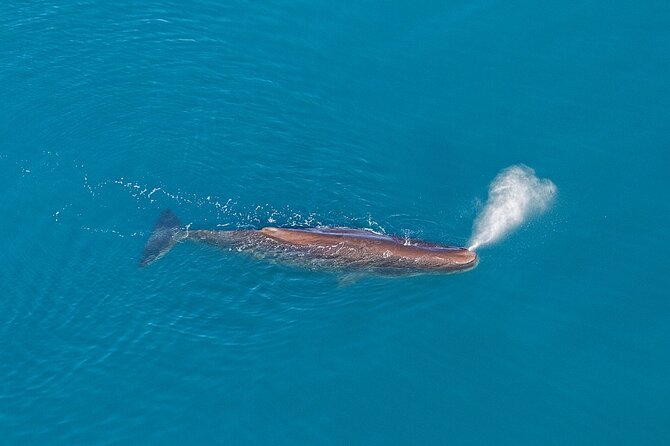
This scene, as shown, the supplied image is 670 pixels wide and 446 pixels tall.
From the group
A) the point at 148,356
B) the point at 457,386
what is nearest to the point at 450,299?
the point at 457,386

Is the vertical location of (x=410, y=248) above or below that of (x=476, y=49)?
below

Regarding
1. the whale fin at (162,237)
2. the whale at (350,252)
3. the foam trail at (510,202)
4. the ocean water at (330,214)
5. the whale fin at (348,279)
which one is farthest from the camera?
the foam trail at (510,202)

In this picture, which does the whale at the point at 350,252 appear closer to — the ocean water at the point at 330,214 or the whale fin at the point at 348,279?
the whale fin at the point at 348,279

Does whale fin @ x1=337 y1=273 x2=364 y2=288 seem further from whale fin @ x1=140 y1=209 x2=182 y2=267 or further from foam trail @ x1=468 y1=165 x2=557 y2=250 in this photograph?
whale fin @ x1=140 y1=209 x2=182 y2=267

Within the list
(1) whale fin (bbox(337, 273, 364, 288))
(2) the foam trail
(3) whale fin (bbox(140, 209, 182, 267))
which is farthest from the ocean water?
(2) the foam trail

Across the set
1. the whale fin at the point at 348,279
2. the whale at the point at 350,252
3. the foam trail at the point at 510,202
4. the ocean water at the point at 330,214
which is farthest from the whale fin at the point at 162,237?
the foam trail at the point at 510,202

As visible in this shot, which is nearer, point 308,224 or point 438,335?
point 438,335

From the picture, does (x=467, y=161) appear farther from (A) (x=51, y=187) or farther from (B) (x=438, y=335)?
(A) (x=51, y=187)
